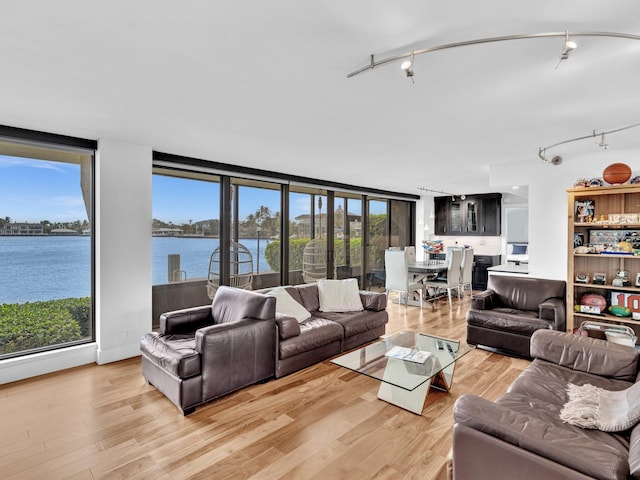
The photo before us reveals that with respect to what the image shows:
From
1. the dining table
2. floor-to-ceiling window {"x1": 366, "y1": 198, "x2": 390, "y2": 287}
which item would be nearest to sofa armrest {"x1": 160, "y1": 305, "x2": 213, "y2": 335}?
the dining table

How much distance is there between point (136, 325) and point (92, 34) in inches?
124

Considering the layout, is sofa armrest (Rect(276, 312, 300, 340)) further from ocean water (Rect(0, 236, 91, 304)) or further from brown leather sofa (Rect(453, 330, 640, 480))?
ocean water (Rect(0, 236, 91, 304))

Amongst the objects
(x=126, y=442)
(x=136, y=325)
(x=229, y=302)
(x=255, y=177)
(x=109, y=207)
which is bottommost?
(x=126, y=442)

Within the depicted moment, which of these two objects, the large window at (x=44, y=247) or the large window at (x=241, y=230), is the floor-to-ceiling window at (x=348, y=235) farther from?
the large window at (x=44, y=247)

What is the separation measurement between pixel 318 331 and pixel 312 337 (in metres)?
0.11

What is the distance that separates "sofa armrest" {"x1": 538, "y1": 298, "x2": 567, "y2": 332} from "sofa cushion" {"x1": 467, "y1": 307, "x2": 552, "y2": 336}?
0.26 feet

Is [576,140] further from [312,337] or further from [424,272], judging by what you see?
[312,337]

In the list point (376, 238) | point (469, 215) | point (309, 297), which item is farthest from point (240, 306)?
point (469, 215)

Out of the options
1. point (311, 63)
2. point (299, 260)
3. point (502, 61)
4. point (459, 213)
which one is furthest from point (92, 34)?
point (459, 213)

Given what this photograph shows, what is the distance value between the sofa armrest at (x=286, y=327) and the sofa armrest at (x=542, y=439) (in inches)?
75.9

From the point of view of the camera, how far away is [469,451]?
1.59 m

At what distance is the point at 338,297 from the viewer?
4.49 metres

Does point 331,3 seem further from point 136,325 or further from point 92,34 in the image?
point 136,325

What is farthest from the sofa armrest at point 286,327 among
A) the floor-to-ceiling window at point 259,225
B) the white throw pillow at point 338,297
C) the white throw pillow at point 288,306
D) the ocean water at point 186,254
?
the floor-to-ceiling window at point 259,225
